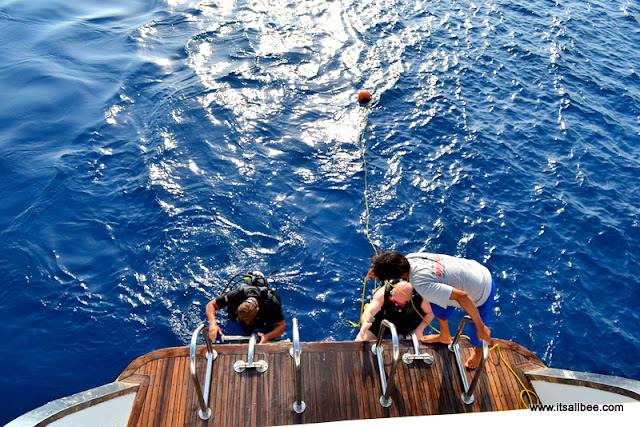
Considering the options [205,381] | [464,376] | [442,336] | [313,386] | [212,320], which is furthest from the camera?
[212,320]

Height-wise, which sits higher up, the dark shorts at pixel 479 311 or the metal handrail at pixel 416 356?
the dark shorts at pixel 479 311

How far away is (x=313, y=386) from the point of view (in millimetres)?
5938

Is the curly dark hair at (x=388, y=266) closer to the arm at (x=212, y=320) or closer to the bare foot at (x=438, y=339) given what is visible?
the bare foot at (x=438, y=339)

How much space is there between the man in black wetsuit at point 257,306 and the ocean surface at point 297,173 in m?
0.83

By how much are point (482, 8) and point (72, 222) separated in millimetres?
18248

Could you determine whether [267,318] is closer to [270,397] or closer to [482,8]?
[270,397]

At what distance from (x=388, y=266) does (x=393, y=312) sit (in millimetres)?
2143

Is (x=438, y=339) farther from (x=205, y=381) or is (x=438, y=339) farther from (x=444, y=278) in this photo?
(x=205, y=381)

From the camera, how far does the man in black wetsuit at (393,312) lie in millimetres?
6895

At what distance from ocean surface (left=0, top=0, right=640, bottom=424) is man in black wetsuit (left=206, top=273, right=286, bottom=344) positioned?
827 mm

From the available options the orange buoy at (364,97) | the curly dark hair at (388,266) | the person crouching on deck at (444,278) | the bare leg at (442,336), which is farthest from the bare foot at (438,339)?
the orange buoy at (364,97)

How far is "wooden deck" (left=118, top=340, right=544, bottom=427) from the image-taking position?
565 centimetres

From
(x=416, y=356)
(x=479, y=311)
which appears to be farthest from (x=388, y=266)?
(x=416, y=356)

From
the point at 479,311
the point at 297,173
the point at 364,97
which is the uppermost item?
the point at 364,97
